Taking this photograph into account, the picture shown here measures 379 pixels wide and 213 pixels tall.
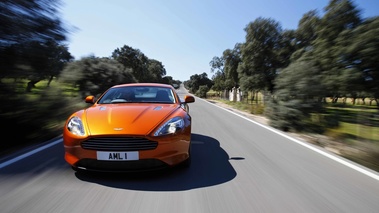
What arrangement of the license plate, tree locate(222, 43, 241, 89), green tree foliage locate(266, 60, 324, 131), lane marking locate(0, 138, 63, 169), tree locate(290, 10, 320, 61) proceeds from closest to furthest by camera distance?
the license plate, lane marking locate(0, 138, 63, 169), green tree foliage locate(266, 60, 324, 131), tree locate(290, 10, 320, 61), tree locate(222, 43, 241, 89)

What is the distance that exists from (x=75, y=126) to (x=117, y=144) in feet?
2.75

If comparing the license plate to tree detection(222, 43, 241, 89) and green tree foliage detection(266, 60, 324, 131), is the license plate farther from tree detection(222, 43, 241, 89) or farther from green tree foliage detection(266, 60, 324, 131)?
tree detection(222, 43, 241, 89)

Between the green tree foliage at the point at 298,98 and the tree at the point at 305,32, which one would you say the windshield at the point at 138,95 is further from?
the tree at the point at 305,32

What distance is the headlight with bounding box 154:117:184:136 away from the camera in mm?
3632

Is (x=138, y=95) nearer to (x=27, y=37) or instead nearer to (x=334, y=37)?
(x=27, y=37)

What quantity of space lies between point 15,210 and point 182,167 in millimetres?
2208

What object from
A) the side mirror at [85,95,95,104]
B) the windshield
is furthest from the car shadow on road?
the side mirror at [85,95,95,104]

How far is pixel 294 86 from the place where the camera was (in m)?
9.55

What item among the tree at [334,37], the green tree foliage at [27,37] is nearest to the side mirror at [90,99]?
the green tree foliage at [27,37]

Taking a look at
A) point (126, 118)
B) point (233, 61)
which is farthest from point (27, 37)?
point (233, 61)

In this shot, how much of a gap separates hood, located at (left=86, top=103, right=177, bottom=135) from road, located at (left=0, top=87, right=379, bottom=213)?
693 millimetres

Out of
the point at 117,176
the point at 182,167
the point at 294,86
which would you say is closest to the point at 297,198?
the point at 182,167

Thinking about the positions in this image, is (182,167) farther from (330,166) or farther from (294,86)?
(294,86)

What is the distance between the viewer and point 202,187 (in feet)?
11.4
